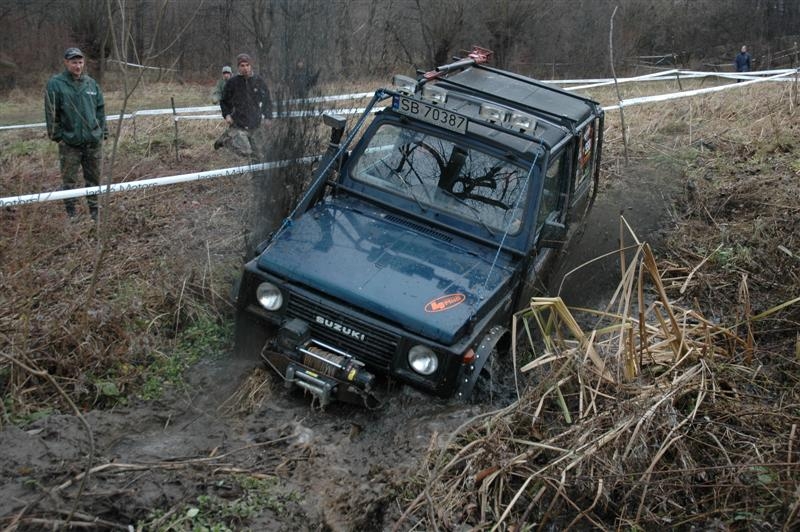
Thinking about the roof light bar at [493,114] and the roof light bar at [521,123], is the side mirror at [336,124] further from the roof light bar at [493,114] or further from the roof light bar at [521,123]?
the roof light bar at [521,123]

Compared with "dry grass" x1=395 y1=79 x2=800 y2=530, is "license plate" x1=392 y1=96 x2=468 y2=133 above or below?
above

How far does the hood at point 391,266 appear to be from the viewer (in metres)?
4.45

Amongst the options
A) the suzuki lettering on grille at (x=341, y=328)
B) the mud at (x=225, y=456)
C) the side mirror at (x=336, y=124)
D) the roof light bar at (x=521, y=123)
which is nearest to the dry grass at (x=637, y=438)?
the mud at (x=225, y=456)

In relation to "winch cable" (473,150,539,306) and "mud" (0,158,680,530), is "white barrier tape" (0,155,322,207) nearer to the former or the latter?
"mud" (0,158,680,530)

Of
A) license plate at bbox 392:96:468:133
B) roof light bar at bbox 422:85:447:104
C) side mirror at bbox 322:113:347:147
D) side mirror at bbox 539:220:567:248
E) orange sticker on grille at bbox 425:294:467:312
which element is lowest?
orange sticker on grille at bbox 425:294:467:312

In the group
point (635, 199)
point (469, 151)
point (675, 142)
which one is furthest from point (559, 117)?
point (675, 142)

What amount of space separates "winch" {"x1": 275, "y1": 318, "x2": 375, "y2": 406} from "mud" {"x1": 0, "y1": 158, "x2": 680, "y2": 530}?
0.23 meters

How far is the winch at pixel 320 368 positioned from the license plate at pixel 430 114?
5.68 feet

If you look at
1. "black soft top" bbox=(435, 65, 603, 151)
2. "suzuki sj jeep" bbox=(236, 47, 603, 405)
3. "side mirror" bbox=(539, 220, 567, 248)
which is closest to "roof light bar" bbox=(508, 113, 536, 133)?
"suzuki sj jeep" bbox=(236, 47, 603, 405)

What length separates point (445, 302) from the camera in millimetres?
4543

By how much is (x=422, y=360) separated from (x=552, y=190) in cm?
193

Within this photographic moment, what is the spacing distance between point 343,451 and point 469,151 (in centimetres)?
223

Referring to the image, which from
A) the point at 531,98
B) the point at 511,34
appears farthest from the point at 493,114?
the point at 511,34

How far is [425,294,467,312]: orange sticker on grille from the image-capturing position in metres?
4.48
